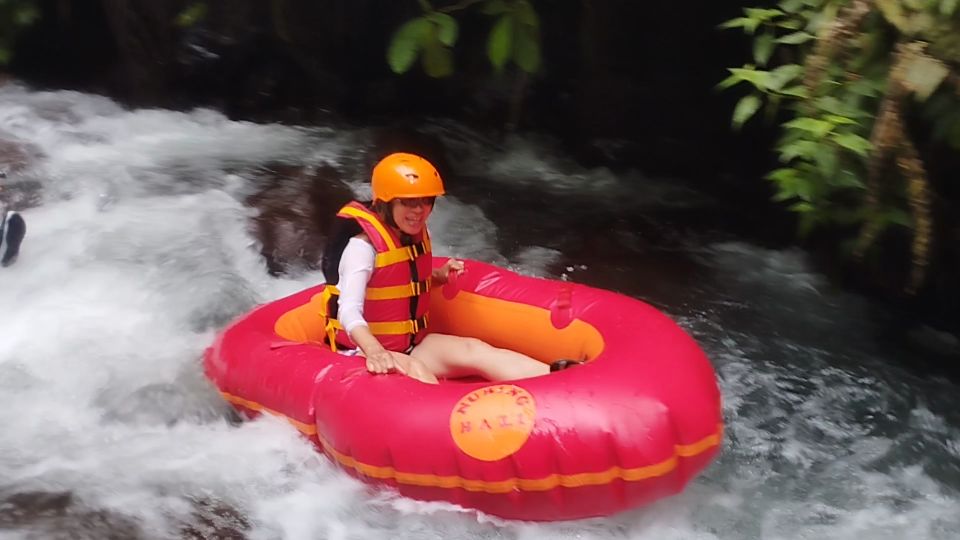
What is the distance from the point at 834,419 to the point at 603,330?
1.13 metres

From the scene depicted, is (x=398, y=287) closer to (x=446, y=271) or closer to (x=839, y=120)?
(x=446, y=271)

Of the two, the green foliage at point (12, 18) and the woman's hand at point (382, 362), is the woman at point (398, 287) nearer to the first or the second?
the woman's hand at point (382, 362)

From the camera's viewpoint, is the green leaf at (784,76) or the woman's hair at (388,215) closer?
the woman's hair at (388,215)

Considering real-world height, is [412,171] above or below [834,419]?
above

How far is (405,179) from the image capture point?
302cm

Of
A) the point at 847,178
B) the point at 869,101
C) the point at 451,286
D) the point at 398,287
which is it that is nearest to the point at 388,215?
the point at 398,287

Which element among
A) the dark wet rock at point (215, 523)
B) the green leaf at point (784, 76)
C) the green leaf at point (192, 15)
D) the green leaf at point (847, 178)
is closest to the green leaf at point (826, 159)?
the green leaf at point (847, 178)

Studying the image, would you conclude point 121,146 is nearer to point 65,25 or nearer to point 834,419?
point 65,25

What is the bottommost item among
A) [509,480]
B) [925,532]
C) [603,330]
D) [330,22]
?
[925,532]

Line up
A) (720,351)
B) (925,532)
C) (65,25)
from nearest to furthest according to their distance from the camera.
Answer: (925,532) < (720,351) < (65,25)

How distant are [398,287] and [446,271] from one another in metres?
0.37

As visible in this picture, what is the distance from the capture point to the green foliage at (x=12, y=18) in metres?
7.98

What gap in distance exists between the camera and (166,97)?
25.6ft

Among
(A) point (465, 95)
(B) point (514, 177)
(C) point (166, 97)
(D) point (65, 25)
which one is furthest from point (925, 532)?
(D) point (65, 25)
